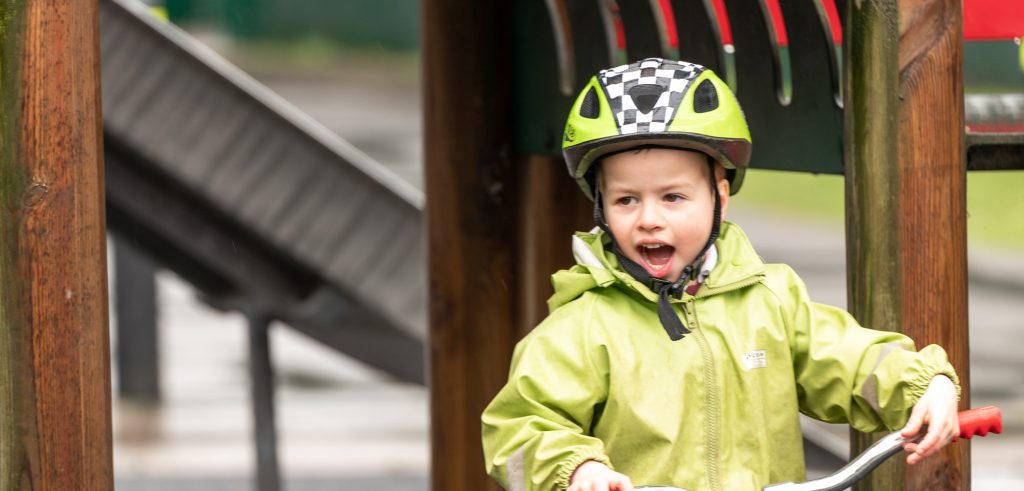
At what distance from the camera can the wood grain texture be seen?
274 centimetres

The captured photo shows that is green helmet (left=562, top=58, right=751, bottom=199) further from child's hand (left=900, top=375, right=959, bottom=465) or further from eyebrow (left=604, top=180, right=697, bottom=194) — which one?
child's hand (left=900, top=375, right=959, bottom=465)

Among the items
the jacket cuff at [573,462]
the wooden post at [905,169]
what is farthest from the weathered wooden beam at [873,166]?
the jacket cuff at [573,462]

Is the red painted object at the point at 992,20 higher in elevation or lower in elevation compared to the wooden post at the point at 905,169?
higher

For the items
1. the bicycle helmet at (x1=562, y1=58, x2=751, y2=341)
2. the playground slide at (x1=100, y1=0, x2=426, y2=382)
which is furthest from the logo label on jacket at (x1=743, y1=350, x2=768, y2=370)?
the playground slide at (x1=100, y1=0, x2=426, y2=382)

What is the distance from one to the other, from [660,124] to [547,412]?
0.47 meters

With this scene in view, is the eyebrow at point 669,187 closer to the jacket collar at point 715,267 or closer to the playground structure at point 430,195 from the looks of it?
the jacket collar at point 715,267

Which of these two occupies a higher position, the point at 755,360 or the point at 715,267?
the point at 715,267

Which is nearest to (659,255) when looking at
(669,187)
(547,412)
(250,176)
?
(669,187)

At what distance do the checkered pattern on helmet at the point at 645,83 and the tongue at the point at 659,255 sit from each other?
20 cm

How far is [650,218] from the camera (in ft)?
8.41

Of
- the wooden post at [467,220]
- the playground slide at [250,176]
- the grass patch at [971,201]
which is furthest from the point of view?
the grass patch at [971,201]

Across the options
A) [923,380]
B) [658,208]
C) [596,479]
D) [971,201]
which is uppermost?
[971,201]

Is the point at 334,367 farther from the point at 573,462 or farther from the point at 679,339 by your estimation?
the point at 573,462

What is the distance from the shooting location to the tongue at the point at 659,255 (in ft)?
8.59
